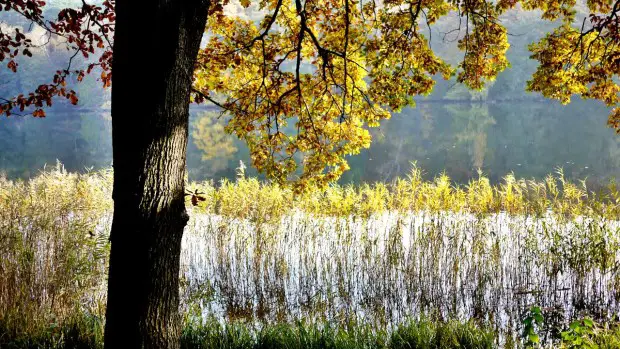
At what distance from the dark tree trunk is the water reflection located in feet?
54.0

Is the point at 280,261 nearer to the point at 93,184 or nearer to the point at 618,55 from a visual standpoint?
the point at 618,55

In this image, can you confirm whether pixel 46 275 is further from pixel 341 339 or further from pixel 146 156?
pixel 146 156

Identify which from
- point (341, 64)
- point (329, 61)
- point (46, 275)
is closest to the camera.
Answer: point (46, 275)

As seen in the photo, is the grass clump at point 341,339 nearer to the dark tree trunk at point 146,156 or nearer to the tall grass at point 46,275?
the tall grass at point 46,275

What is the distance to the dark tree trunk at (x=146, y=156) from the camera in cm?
255

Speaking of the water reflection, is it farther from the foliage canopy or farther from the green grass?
the green grass

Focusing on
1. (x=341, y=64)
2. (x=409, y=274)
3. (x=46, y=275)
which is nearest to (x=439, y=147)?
(x=409, y=274)

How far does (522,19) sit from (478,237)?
7720 cm

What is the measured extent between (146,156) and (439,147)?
26.1 metres

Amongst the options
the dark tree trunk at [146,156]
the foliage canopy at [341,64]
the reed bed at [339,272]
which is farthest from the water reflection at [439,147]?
the dark tree trunk at [146,156]

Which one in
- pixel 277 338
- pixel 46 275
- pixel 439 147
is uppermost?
pixel 439 147

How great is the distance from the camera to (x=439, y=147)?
1076 inches

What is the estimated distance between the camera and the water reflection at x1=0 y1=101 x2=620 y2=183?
2098cm

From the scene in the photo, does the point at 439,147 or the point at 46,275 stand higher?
the point at 439,147
